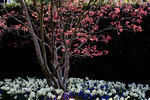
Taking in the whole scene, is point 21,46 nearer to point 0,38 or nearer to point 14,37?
point 14,37

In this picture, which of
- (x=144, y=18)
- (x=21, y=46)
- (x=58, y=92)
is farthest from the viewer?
(x=21, y=46)

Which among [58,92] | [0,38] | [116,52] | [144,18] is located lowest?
[58,92]

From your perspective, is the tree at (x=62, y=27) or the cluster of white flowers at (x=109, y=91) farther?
the cluster of white flowers at (x=109, y=91)

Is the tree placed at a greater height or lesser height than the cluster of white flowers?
greater

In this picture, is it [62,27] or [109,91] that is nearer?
[62,27]

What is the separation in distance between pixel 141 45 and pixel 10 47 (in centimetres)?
437

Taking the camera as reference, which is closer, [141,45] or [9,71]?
[141,45]

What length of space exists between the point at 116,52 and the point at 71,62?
57.7 inches

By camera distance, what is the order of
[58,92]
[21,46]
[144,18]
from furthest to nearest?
[21,46]
[144,18]
[58,92]

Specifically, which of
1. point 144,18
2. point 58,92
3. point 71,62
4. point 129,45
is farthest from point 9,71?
point 144,18

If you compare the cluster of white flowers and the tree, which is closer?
the tree

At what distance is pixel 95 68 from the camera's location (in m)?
5.92

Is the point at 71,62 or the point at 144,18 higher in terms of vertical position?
the point at 144,18

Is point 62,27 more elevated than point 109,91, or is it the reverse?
point 62,27
